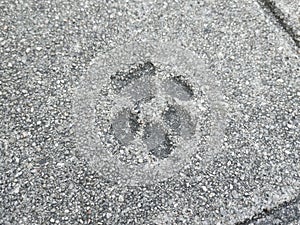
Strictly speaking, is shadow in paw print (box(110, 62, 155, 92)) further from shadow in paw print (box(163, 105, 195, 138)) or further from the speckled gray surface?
shadow in paw print (box(163, 105, 195, 138))

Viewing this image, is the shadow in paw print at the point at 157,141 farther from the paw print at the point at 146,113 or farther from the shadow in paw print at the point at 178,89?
the shadow in paw print at the point at 178,89

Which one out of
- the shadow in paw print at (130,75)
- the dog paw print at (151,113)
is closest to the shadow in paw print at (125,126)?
the dog paw print at (151,113)

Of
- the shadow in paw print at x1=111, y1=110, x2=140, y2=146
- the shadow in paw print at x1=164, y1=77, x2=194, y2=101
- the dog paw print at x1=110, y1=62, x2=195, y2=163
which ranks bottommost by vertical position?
the shadow in paw print at x1=111, y1=110, x2=140, y2=146

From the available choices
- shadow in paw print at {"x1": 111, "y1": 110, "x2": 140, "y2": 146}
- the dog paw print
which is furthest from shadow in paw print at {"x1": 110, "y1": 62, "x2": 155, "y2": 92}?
shadow in paw print at {"x1": 111, "y1": 110, "x2": 140, "y2": 146}

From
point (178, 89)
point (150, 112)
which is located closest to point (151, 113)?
point (150, 112)

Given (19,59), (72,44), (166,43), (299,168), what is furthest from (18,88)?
(299,168)

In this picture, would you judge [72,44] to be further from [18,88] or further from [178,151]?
[178,151]
